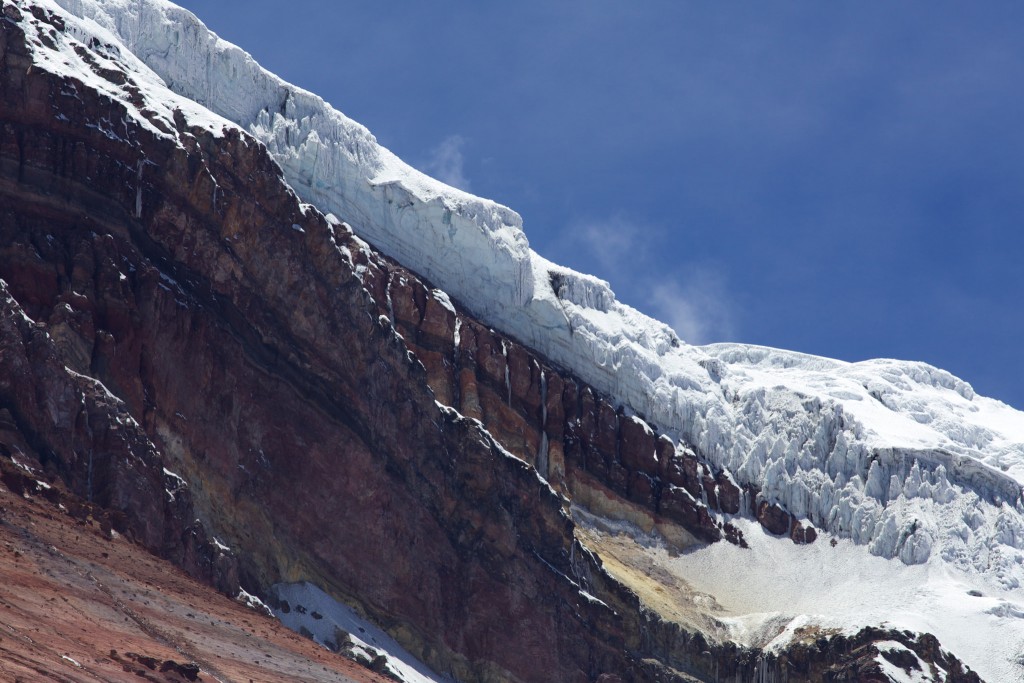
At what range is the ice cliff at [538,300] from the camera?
552 feet

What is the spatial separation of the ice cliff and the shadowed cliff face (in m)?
14.4

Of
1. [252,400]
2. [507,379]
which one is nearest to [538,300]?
[507,379]

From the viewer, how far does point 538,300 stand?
609 ft

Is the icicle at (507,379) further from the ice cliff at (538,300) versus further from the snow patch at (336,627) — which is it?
the snow patch at (336,627)

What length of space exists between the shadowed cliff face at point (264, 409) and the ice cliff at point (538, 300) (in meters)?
14.4

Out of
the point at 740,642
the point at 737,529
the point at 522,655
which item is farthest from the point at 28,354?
the point at 737,529

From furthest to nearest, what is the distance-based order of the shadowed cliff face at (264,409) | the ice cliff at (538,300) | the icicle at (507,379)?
the icicle at (507,379) < the ice cliff at (538,300) < the shadowed cliff face at (264,409)

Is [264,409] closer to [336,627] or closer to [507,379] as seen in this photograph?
[336,627]

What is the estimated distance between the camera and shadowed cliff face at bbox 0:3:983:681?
109m

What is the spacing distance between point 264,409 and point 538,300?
2571 inches

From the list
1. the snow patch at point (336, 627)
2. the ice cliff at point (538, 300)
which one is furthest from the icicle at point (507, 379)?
the snow patch at point (336, 627)

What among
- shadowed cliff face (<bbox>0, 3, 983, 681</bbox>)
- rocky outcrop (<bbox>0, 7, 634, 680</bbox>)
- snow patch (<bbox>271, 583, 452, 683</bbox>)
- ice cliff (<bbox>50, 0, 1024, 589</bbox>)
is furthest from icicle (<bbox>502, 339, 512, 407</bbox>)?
snow patch (<bbox>271, 583, 452, 683</bbox>)

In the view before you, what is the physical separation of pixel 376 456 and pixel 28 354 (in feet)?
125

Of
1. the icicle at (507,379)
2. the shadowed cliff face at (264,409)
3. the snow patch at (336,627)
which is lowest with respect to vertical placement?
the snow patch at (336,627)
